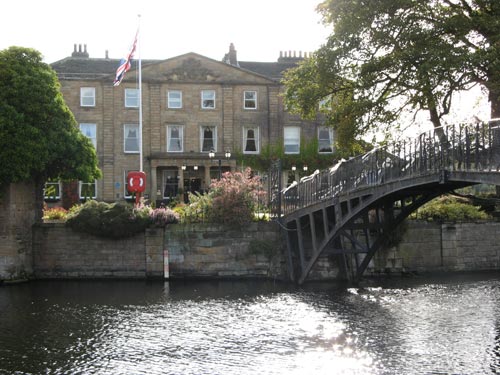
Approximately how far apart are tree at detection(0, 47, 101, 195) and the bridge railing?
9478 mm

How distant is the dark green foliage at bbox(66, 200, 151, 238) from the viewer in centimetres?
2684

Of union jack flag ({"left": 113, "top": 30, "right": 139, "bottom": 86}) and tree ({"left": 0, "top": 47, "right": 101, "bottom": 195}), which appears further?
union jack flag ({"left": 113, "top": 30, "right": 139, "bottom": 86})

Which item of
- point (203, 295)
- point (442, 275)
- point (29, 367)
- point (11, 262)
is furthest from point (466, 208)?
point (29, 367)

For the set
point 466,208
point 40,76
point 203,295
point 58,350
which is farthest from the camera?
point 466,208

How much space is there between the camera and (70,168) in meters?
27.5

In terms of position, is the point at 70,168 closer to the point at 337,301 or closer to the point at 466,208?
the point at 337,301

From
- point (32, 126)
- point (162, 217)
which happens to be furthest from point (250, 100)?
point (32, 126)

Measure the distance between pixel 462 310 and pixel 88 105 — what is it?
30804 mm

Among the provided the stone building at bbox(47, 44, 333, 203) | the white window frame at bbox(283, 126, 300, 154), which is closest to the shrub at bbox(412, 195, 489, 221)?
the stone building at bbox(47, 44, 333, 203)

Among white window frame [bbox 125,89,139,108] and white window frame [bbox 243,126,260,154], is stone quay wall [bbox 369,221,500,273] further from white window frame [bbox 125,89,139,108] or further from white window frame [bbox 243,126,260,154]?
white window frame [bbox 125,89,139,108]

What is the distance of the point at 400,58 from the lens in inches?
921

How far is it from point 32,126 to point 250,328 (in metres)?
13.8

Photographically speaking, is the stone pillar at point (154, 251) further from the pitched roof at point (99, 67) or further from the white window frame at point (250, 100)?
the white window frame at point (250, 100)

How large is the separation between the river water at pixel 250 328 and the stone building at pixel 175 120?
1819 centimetres
